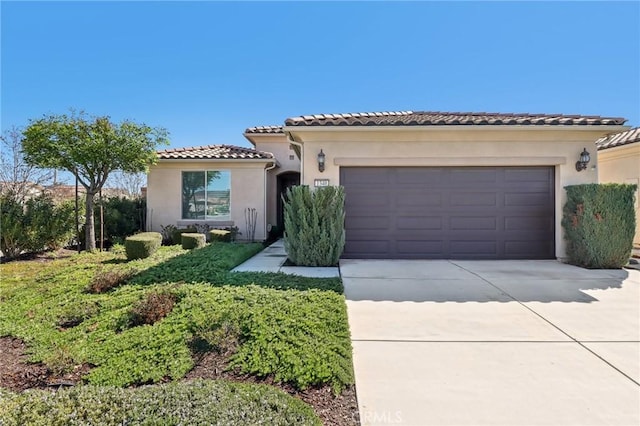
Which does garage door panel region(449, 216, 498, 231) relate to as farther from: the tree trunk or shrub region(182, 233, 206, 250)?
the tree trunk

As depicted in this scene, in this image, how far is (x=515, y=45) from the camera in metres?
10.0

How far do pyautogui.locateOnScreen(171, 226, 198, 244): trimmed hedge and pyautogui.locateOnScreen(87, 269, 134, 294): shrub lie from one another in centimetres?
520

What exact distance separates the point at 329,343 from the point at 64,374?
282cm

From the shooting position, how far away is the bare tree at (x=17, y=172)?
11.4m

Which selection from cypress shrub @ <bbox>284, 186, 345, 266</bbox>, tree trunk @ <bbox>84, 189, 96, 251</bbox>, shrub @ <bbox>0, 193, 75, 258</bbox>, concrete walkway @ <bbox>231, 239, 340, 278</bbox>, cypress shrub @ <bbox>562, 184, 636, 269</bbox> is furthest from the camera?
tree trunk @ <bbox>84, 189, 96, 251</bbox>

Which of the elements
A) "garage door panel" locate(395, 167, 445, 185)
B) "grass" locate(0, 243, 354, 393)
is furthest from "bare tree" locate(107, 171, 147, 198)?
"garage door panel" locate(395, 167, 445, 185)

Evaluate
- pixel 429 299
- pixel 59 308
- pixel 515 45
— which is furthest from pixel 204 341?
pixel 515 45

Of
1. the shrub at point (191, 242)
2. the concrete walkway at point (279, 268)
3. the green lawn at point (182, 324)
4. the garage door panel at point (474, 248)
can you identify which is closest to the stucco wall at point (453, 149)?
the garage door panel at point (474, 248)

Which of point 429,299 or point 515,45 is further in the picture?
point 515,45

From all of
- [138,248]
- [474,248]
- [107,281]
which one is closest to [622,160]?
[474,248]

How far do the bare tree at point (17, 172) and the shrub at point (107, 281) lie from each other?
8308mm

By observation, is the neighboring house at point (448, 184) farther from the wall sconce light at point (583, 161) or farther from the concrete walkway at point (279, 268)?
the concrete walkway at point (279, 268)

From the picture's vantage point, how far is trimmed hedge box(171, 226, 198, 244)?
37.8 ft

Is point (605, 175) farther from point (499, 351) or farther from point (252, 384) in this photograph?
point (252, 384)
